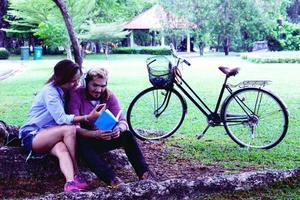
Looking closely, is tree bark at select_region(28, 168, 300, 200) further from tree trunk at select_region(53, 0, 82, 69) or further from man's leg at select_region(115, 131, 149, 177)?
tree trunk at select_region(53, 0, 82, 69)

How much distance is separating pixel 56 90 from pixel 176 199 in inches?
49.5

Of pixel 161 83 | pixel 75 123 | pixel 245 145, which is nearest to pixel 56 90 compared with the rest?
pixel 75 123

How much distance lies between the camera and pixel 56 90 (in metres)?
3.83

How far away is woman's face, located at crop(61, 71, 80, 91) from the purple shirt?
0.17 ft

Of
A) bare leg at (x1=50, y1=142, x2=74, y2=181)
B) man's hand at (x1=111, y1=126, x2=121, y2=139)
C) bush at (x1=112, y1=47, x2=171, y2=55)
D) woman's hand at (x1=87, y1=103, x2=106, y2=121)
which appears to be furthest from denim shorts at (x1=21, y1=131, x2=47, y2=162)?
bush at (x1=112, y1=47, x2=171, y2=55)

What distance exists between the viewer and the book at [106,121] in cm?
373

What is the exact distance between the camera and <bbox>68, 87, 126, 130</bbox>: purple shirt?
3.89 metres

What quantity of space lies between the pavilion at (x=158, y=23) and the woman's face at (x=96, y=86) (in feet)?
107

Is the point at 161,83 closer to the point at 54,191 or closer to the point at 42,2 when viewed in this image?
the point at 54,191

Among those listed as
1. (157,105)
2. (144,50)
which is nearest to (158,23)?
(144,50)

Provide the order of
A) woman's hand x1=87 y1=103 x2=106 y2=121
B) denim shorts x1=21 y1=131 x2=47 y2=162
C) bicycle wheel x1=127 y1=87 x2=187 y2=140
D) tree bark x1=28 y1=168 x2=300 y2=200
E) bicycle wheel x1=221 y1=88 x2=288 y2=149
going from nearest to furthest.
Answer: tree bark x1=28 y1=168 x2=300 y2=200
woman's hand x1=87 y1=103 x2=106 y2=121
denim shorts x1=21 y1=131 x2=47 y2=162
bicycle wheel x1=221 y1=88 x2=288 y2=149
bicycle wheel x1=127 y1=87 x2=187 y2=140

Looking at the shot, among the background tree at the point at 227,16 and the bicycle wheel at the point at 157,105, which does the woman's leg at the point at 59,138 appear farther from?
the background tree at the point at 227,16

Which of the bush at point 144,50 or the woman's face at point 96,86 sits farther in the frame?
the bush at point 144,50

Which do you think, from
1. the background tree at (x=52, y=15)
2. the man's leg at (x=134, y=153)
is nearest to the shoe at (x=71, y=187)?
the man's leg at (x=134, y=153)
